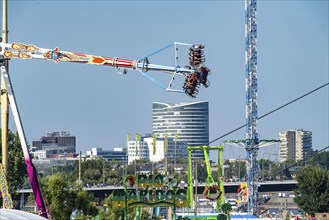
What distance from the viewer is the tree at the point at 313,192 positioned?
453 feet

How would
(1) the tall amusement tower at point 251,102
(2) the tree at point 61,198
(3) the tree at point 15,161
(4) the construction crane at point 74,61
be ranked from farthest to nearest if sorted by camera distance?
(1) the tall amusement tower at point 251,102 < (3) the tree at point 15,161 < (2) the tree at point 61,198 < (4) the construction crane at point 74,61

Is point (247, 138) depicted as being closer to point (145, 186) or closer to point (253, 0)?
point (253, 0)

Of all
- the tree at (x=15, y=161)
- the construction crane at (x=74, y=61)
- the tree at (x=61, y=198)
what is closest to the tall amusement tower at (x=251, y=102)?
the tree at (x=15, y=161)

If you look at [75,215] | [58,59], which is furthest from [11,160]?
[58,59]

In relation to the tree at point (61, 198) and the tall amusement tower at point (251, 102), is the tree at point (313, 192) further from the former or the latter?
the tree at point (61, 198)

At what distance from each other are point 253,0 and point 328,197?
22362 millimetres

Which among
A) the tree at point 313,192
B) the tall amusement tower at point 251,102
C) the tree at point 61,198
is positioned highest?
the tall amusement tower at point 251,102

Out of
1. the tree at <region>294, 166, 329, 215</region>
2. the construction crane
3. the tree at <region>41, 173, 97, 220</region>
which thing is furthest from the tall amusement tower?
the construction crane

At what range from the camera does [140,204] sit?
68.9m

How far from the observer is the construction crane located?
5097 cm

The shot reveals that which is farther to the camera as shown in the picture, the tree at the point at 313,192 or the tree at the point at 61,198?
the tree at the point at 313,192

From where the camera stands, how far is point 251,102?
131875 millimetres

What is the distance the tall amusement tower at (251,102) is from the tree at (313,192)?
7.85 m

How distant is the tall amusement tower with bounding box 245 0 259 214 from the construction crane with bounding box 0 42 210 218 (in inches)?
3047
